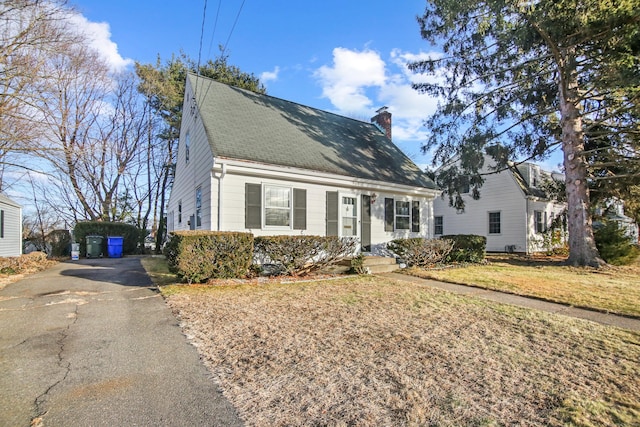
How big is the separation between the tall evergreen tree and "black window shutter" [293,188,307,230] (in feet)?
24.1

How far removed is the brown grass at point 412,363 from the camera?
2586mm

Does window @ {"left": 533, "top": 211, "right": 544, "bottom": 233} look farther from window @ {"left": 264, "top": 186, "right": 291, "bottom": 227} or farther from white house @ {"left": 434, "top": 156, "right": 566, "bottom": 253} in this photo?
window @ {"left": 264, "top": 186, "right": 291, "bottom": 227}

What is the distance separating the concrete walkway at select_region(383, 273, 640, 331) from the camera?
516 centimetres

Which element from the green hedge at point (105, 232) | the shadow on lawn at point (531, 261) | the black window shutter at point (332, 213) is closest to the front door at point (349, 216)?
the black window shutter at point (332, 213)

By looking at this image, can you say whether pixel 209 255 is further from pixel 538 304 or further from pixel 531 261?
pixel 531 261

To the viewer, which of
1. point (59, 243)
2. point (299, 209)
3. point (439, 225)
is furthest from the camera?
point (439, 225)

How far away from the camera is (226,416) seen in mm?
2539

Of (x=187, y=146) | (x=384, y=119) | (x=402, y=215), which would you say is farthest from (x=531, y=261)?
(x=187, y=146)

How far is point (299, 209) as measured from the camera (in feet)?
34.2

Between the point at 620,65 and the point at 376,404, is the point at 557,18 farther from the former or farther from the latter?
the point at 376,404

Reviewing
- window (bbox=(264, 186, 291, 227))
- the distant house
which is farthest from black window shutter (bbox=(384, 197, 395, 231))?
the distant house

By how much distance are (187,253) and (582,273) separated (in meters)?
12.2

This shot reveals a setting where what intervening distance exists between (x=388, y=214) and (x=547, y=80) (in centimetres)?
929

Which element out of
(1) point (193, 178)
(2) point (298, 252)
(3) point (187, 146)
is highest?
(3) point (187, 146)
